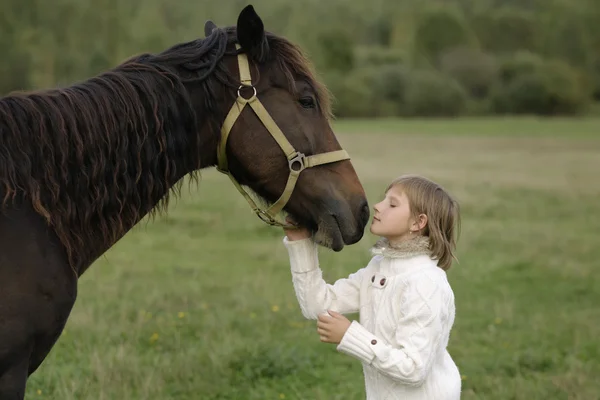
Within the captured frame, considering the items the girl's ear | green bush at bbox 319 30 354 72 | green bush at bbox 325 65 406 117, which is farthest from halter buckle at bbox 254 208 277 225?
green bush at bbox 319 30 354 72

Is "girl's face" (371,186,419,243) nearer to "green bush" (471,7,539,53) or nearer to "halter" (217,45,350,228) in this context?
"halter" (217,45,350,228)

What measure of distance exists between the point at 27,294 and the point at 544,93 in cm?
5242

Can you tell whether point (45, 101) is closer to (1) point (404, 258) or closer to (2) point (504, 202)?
(1) point (404, 258)

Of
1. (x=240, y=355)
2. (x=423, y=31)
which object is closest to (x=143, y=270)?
(x=240, y=355)

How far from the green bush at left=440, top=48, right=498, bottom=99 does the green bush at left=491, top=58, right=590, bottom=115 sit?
3.00 m

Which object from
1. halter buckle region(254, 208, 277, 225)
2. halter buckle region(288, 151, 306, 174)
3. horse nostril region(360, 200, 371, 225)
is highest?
halter buckle region(288, 151, 306, 174)

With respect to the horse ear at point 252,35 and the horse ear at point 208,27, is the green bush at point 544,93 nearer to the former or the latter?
the horse ear at point 208,27

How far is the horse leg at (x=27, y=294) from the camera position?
2088 mm

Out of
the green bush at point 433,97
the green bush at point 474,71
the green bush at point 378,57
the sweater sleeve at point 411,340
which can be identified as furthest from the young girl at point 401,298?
the green bush at point 378,57

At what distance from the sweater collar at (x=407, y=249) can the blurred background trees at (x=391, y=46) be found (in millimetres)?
32339

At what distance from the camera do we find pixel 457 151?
87.1ft

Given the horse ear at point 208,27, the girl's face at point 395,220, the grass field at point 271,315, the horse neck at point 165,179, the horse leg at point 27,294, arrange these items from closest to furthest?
the horse leg at point 27,294, the horse neck at point 165,179, the girl's face at point 395,220, the horse ear at point 208,27, the grass field at point 271,315

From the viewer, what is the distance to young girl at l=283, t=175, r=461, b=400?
249 centimetres

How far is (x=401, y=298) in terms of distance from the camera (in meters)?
2.62
